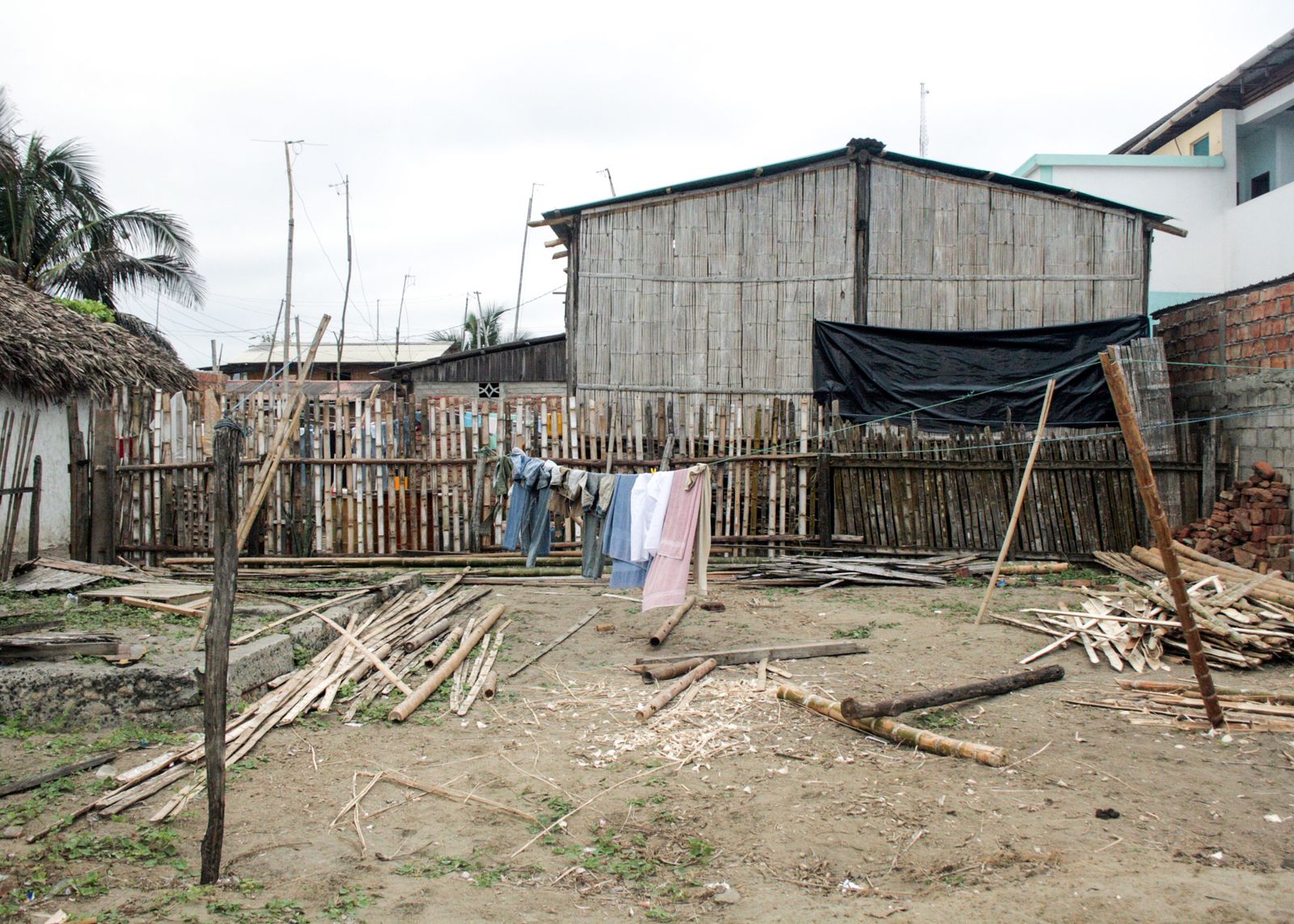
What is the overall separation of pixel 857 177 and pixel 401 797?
10.6m

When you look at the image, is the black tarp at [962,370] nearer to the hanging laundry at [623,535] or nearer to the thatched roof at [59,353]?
the hanging laundry at [623,535]

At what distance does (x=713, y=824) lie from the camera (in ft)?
14.0

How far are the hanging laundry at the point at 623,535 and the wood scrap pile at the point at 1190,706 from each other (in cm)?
349

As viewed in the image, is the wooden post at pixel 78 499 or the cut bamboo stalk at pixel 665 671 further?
the wooden post at pixel 78 499

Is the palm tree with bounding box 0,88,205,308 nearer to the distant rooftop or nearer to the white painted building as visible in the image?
the distant rooftop

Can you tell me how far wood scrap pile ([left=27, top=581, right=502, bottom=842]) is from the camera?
4586mm

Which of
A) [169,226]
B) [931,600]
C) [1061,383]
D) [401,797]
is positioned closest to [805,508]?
[931,600]

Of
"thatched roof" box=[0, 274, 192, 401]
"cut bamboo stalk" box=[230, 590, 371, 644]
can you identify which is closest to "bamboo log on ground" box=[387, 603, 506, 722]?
"cut bamboo stalk" box=[230, 590, 371, 644]

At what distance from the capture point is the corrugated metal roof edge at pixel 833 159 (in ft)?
40.1

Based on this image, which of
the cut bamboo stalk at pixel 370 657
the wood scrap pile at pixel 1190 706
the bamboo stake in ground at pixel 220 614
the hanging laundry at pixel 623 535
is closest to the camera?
the bamboo stake in ground at pixel 220 614

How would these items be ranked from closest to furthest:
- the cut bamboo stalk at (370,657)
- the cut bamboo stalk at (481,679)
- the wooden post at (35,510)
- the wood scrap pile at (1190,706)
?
1. the wood scrap pile at (1190,706)
2. the cut bamboo stalk at (481,679)
3. the cut bamboo stalk at (370,657)
4. the wooden post at (35,510)

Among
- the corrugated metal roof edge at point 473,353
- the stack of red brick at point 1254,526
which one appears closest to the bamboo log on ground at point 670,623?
the stack of red brick at point 1254,526

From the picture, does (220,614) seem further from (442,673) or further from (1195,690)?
(1195,690)

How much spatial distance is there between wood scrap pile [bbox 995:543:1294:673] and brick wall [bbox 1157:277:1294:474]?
2.74 meters
